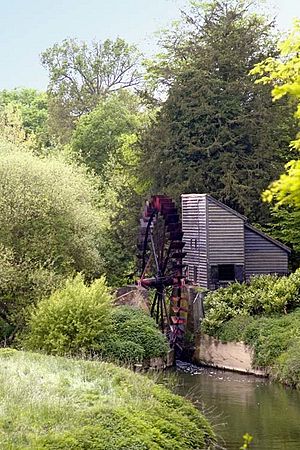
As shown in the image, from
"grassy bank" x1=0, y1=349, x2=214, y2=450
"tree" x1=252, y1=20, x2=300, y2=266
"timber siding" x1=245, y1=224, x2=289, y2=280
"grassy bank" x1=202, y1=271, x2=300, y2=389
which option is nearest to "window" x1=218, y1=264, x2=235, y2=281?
"timber siding" x1=245, y1=224, x2=289, y2=280

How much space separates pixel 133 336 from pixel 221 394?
3472 mm

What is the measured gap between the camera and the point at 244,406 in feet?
64.5

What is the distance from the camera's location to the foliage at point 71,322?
21969 millimetres

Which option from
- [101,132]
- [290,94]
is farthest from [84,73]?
[290,94]

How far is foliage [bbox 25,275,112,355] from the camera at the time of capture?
22.0 metres

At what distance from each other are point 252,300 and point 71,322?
7.00 metres

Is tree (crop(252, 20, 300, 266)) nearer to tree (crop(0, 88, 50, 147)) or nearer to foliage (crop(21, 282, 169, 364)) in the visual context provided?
foliage (crop(21, 282, 169, 364))

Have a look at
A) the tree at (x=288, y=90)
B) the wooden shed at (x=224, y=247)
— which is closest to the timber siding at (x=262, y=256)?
the wooden shed at (x=224, y=247)

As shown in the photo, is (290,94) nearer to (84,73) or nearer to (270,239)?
(270,239)

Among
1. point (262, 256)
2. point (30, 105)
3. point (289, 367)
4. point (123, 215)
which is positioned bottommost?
point (289, 367)

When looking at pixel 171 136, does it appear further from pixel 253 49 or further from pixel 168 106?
pixel 253 49

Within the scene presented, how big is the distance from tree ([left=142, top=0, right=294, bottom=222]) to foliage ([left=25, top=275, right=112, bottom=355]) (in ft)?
34.0

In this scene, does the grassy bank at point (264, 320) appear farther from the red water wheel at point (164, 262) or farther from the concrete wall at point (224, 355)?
the red water wheel at point (164, 262)

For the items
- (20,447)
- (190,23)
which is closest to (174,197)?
(190,23)
